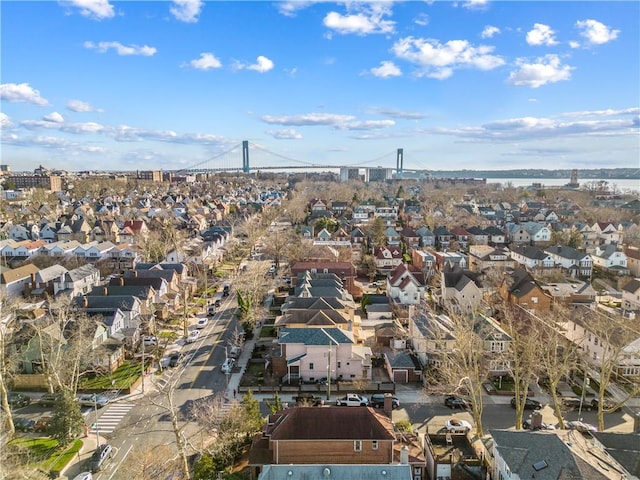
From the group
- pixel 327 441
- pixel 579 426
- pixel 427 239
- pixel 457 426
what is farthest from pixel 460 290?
pixel 427 239

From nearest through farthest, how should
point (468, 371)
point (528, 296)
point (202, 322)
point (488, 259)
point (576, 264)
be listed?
point (468, 371)
point (202, 322)
point (528, 296)
point (576, 264)
point (488, 259)

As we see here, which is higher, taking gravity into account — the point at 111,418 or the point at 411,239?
the point at 411,239

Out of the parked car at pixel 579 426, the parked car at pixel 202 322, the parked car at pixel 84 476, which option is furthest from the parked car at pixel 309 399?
the parked car at pixel 202 322

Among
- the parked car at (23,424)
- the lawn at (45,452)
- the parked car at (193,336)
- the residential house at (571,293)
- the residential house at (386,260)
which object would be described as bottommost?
the lawn at (45,452)

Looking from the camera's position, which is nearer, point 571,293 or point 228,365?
point 228,365

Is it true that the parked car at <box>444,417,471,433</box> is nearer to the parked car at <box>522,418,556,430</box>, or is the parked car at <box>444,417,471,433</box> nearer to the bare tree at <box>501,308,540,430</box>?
the bare tree at <box>501,308,540,430</box>

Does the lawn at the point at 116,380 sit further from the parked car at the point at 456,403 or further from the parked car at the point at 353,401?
the parked car at the point at 456,403

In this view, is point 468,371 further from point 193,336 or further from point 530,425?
point 193,336
